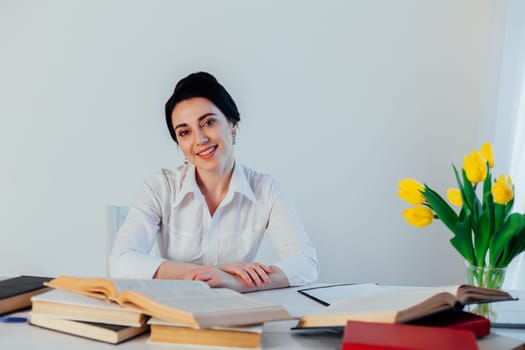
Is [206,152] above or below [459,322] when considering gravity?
above

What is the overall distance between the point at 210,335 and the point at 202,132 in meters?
1.07

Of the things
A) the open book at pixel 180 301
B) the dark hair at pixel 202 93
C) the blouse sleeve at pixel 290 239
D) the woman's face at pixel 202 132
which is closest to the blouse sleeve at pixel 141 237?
the woman's face at pixel 202 132

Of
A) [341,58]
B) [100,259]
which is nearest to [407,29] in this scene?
[341,58]

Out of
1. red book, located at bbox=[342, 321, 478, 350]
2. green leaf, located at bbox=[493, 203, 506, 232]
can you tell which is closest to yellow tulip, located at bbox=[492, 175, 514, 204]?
green leaf, located at bbox=[493, 203, 506, 232]

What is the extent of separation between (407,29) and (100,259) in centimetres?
201

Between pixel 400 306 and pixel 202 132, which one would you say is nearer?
pixel 400 306

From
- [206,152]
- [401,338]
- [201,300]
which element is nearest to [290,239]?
[206,152]

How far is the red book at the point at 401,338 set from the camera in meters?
0.73

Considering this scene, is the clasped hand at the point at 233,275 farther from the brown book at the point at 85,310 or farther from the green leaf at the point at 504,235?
the green leaf at the point at 504,235

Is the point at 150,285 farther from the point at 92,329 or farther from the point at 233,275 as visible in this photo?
the point at 233,275

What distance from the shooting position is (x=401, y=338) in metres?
0.76

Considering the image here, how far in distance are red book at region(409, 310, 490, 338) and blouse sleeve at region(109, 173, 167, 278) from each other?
2.75 feet

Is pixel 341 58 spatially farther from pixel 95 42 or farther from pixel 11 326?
pixel 11 326

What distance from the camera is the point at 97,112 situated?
9.72 feet
